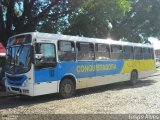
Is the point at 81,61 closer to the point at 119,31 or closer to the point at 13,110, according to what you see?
the point at 13,110

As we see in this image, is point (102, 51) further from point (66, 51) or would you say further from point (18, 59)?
point (18, 59)

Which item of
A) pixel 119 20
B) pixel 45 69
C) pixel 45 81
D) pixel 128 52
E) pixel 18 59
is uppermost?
pixel 119 20

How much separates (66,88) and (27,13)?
26.2 feet

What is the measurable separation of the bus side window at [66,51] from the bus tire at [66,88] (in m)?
1.01

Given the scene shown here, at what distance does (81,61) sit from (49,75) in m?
2.47

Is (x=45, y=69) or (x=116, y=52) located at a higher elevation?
(x=116, y=52)

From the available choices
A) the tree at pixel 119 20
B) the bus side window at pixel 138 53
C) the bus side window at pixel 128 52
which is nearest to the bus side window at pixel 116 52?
the bus side window at pixel 128 52

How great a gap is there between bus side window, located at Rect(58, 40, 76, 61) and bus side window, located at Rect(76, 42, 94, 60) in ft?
1.32

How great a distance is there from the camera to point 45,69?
13.4 metres

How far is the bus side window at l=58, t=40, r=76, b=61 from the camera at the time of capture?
1430 cm

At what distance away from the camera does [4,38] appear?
2034cm

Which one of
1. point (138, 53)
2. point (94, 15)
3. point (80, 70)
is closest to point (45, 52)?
point (80, 70)

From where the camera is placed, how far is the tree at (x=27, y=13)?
2028cm

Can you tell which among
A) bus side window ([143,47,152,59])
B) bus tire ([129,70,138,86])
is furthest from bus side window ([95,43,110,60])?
bus side window ([143,47,152,59])
